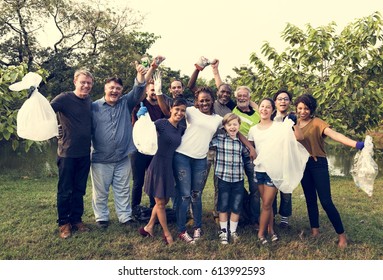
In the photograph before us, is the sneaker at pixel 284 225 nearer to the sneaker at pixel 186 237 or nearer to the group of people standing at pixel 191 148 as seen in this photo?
the group of people standing at pixel 191 148

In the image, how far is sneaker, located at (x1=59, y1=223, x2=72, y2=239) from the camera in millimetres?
3957

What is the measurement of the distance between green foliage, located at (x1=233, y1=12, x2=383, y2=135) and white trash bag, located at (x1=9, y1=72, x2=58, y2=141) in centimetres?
509

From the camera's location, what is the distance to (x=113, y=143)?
13.4 ft

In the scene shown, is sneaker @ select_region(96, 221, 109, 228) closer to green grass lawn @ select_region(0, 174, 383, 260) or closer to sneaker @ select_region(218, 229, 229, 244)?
green grass lawn @ select_region(0, 174, 383, 260)

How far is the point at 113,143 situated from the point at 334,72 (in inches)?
200

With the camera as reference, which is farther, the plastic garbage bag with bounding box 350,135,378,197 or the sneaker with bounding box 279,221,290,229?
the sneaker with bounding box 279,221,290,229

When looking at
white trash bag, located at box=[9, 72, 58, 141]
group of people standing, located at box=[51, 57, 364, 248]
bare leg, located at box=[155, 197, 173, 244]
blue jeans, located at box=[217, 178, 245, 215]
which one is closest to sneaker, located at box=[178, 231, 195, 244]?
group of people standing, located at box=[51, 57, 364, 248]

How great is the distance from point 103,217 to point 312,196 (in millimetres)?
2420

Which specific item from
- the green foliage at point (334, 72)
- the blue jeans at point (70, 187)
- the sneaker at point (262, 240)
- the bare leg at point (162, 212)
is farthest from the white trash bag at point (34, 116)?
the green foliage at point (334, 72)

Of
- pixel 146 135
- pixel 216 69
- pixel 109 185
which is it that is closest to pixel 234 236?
pixel 146 135

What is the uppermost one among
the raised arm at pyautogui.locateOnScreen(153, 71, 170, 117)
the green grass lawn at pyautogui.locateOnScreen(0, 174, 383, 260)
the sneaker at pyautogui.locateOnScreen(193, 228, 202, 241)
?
the raised arm at pyautogui.locateOnScreen(153, 71, 170, 117)

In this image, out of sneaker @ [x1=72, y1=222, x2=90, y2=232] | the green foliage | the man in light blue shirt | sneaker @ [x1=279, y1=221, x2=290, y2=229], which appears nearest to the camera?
the man in light blue shirt

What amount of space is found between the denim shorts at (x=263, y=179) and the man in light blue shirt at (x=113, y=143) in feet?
4.76

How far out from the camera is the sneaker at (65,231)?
3957mm
